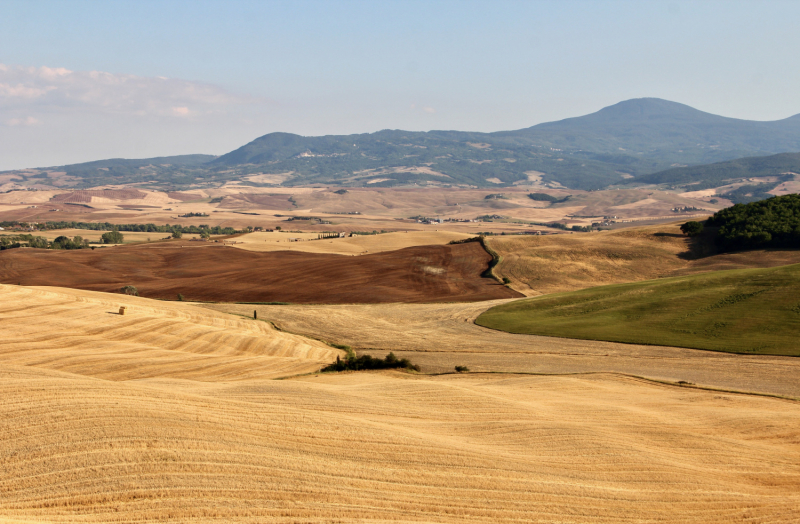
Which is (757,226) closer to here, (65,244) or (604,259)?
(604,259)

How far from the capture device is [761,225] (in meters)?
102

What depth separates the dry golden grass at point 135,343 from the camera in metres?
38.6

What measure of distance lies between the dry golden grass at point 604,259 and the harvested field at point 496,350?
21441 millimetres

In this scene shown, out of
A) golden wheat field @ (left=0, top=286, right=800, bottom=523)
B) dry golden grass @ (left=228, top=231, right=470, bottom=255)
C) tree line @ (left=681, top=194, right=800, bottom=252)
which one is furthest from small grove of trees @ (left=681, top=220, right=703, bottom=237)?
golden wheat field @ (left=0, top=286, right=800, bottom=523)

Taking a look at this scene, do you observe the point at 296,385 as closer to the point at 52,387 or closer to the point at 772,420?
the point at 52,387

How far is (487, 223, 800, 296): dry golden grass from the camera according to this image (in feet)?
299

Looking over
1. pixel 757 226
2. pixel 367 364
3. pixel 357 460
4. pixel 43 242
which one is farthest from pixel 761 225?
pixel 43 242

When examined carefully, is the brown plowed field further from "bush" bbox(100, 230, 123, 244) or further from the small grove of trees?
"bush" bbox(100, 230, 123, 244)

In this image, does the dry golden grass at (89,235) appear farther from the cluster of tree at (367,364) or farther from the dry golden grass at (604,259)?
the cluster of tree at (367,364)

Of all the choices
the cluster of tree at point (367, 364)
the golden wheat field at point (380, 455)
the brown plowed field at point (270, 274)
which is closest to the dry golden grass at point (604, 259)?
the brown plowed field at point (270, 274)

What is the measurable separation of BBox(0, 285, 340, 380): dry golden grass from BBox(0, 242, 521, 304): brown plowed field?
28873 millimetres

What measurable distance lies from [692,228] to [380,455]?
4265 inches

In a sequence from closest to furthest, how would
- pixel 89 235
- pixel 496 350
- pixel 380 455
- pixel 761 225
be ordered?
pixel 380 455
pixel 496 350
pixel 761 225
pixel 89 235

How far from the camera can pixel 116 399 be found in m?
21.5
